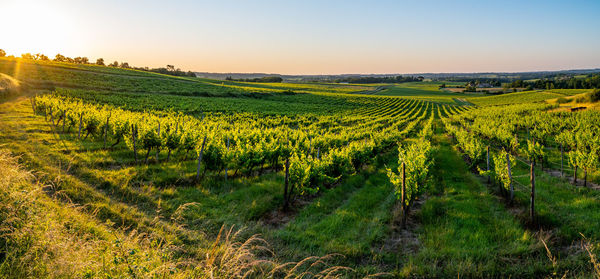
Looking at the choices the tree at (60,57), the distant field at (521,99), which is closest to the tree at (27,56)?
the tree at (60,57)

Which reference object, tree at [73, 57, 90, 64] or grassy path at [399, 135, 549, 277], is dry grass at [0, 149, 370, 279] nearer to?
grassy path at [399, 135, 549, 277]

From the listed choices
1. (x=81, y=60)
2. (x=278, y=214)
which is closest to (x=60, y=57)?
(x=81, y=60)

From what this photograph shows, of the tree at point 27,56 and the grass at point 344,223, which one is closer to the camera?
the grass at point 344,223

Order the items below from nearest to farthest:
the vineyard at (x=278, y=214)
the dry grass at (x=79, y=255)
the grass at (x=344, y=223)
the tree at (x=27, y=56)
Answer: the dry grass at (x=79, y=255)
the vineyard at (x=278, y=214)
the grass at (x=344, y=223)
the tree at (x=27, y=56)

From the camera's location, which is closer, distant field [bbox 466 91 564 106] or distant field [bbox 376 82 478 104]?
distant field [bbox 466 91 564 106]

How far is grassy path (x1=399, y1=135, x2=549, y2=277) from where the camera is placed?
253 inches

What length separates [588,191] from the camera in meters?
11.7

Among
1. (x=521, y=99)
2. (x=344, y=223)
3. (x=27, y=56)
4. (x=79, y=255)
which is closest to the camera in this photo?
(x=79, y=255)

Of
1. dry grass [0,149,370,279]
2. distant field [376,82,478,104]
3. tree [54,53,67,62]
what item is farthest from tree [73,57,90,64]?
dry grass [0,149,370,279]

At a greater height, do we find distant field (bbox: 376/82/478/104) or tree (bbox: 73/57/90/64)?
tree (bbox: 73/57/90/64)

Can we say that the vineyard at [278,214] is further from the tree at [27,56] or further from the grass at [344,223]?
the tree at [27,56]

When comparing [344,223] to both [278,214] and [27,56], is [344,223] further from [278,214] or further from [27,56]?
[27,56]

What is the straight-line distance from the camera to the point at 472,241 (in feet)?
25.2

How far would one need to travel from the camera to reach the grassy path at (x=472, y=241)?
6.43 m
